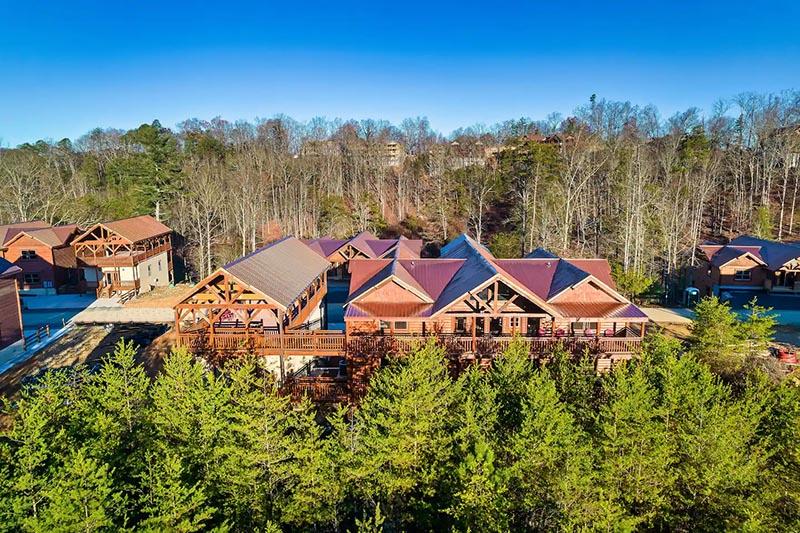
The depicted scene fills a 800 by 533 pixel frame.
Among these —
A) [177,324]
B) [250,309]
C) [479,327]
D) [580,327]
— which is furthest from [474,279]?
[177,324]

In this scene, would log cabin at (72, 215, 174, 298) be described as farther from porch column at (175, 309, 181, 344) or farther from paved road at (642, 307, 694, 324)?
paved road at (642, 307, 694, 324)

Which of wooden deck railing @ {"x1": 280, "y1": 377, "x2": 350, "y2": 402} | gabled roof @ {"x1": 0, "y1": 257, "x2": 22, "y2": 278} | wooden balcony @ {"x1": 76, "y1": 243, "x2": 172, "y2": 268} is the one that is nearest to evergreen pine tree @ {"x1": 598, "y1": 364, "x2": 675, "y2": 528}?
wooden deck railing @ {"x1": 280, "y1": 377, "x2": 350, "y2": 402}

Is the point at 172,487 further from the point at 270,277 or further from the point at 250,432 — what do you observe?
the point at 270,277

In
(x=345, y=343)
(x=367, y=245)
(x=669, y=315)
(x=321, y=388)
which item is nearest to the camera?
(x=321, y=388)

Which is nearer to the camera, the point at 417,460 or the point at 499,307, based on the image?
the point at 417,460

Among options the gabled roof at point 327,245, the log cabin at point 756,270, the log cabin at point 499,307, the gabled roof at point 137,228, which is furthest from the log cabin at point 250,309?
the log cabin at point 756,270

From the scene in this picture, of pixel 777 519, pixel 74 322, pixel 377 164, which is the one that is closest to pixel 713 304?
pixel 777 519

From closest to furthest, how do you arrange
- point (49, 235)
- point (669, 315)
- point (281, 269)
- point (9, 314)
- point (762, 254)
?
A: point (281, 269) → point (9, 314) → point (669, 315) → point (762, 254) → point (49, 235)

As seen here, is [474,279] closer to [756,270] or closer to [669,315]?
[669,315]
